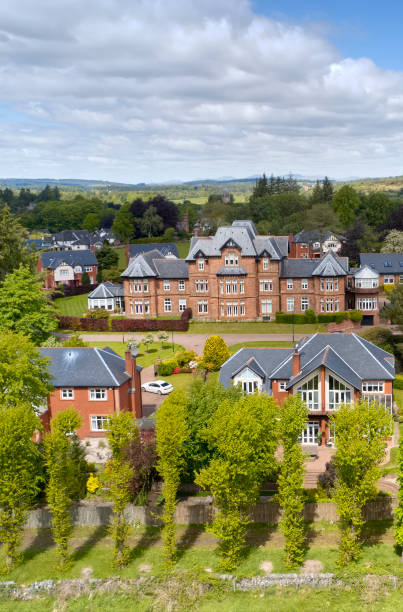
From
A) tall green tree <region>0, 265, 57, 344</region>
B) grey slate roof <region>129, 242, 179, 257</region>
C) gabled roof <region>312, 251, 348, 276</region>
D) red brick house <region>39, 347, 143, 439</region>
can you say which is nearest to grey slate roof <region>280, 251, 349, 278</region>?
gabled roof <region>312, 251, 348, 276</region>

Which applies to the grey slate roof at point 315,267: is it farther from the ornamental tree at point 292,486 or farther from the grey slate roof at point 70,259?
the ornamental tree at point 292,486

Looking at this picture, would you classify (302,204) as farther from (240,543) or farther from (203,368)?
(240,543)

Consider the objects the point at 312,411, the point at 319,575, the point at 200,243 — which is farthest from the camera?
the point at 200,243

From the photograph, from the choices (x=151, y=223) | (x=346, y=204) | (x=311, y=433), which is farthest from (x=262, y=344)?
(x=151, y=223)

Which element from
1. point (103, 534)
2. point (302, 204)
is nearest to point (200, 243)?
point (103, 534)

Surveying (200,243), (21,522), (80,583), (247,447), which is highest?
(200,243)

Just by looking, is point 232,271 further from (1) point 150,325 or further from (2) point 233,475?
(2) point 233,475

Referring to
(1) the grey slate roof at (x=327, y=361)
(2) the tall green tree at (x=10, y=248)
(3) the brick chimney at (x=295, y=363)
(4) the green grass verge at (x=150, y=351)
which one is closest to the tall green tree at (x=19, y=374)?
A: (1) the grey slate roof at (x=327, y=361)
